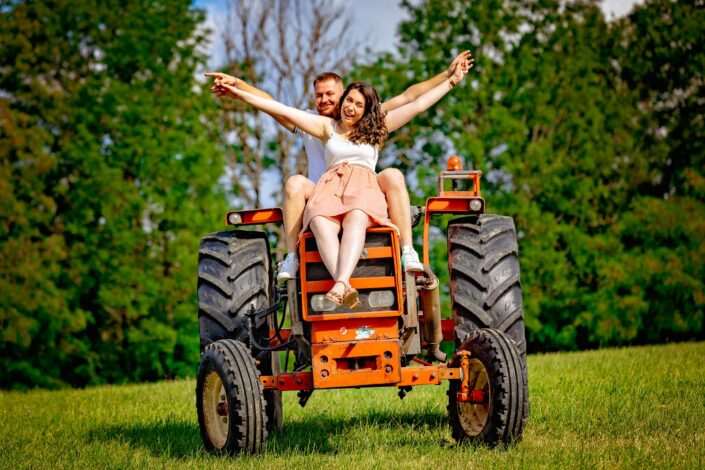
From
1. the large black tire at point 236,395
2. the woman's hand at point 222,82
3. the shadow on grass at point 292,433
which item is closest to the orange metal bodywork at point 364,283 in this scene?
the large black tire at point 236,395

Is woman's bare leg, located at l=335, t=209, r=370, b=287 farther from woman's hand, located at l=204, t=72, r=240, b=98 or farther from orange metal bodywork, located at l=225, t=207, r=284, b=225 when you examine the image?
woman's hand, located at l=204, t=72, r=240, b=98

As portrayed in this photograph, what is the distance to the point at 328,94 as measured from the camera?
Result: 7859 millimetres

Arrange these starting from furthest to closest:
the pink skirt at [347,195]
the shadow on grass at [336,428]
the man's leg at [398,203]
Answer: the shadow on grass at [336,428], the man's leg at [398,203], the pink skirt at [347,195]

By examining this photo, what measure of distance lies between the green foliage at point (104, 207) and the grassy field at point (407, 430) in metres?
12.8

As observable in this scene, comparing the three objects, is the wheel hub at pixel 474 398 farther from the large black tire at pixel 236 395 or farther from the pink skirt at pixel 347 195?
the large black tire at pixel 236 395

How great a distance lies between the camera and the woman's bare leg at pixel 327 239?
6332 mm

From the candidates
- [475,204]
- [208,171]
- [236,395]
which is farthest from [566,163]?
[236,395]

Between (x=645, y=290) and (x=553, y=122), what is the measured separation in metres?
5.45

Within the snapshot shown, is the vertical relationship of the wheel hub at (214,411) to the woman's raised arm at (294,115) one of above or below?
below

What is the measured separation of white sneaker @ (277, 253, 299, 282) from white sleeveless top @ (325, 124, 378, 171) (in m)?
0.82

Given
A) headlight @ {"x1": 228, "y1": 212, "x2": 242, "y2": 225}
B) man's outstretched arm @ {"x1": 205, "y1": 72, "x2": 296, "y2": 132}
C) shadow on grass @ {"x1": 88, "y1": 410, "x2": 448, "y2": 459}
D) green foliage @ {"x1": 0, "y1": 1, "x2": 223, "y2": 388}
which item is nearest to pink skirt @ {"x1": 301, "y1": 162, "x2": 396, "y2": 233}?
man's outstretched arm @ {"x1": 205, "y1": 72, "x2": 296, "y2": 132}

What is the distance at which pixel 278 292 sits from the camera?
7.27 metres

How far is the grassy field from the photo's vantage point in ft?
20.7

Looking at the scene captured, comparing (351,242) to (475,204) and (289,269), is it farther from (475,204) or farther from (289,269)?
(475,204)
